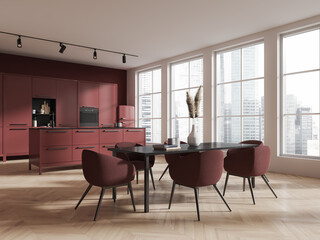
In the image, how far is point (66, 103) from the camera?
8.33 metres

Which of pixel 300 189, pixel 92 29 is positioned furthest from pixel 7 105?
pixel 300 189

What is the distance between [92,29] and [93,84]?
3114mm

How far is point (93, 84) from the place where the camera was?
29.0 ft

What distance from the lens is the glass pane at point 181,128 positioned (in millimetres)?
8179

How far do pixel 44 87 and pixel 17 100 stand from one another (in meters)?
0.80

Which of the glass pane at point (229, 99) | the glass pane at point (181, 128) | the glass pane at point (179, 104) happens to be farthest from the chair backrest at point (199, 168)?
the glass pane at point (179, 104)

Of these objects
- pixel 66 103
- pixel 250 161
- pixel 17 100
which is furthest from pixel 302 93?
pixel 17 100

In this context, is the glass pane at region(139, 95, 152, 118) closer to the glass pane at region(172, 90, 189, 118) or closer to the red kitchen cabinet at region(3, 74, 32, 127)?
the glass pane at region(172, 90, 189, 118)

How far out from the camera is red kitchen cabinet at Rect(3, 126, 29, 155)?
7.34 meters

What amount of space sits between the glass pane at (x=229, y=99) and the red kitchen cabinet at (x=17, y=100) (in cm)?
526

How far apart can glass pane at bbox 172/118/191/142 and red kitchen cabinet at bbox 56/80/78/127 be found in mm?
3098

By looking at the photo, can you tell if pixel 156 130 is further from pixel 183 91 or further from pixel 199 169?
pixel 199 169

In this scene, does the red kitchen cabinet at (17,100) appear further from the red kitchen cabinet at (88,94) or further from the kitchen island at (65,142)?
the kitchen island at (65,142)

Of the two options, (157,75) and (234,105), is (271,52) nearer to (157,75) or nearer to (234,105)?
(234,105)
